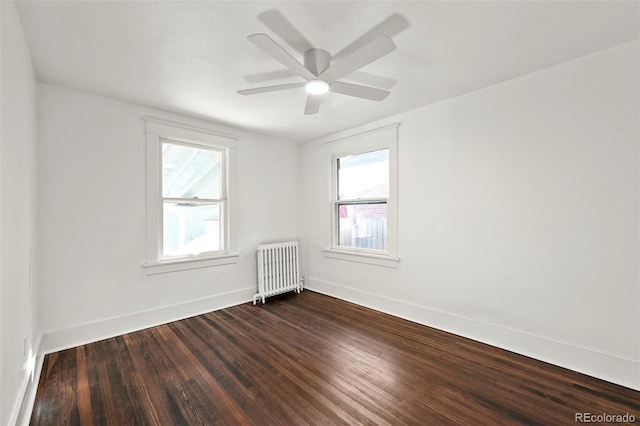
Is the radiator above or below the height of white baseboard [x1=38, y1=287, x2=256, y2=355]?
above

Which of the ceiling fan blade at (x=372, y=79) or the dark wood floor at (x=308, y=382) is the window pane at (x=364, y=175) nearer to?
the ceiling fan blade at (x=372, y=79)

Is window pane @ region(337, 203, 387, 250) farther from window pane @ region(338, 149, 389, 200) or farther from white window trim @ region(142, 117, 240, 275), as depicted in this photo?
white window trim @ region(142, 117, 240, 275)

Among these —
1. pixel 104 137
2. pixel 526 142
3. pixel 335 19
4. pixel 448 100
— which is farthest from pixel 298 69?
pixel 104 137

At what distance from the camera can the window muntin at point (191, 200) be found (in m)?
3.31

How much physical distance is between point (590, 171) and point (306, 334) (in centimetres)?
287

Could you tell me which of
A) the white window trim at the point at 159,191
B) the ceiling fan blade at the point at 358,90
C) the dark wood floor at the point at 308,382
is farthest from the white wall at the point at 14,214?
the ceiling fan blade at the point at 358,90

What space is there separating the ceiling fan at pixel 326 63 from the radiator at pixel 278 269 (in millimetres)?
2316

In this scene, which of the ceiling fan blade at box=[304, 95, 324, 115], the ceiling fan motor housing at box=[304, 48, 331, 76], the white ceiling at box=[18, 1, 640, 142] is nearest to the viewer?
the white ceiling at box=[18, 1, 640, 142]

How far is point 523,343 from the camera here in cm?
242

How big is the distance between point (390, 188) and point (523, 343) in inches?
79.1

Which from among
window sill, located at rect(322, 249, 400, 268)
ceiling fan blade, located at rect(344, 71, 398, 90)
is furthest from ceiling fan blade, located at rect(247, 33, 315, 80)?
window sill, located at rect(322, 249, 400, 268)

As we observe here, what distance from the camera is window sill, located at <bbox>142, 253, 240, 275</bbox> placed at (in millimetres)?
3113

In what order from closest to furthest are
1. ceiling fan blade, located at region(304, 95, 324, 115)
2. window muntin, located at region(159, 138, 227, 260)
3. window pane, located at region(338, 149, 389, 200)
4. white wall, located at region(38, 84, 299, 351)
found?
ceiling fan blade, located at region(304, 95, 324, 115), white wall, located at region(38, 84, 299, 351), window muntin, located at region(159, 138, 227, 260), window pane, located at region(338, 149, 389, 200)

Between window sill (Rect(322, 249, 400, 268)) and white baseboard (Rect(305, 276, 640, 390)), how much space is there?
0.44 meters
